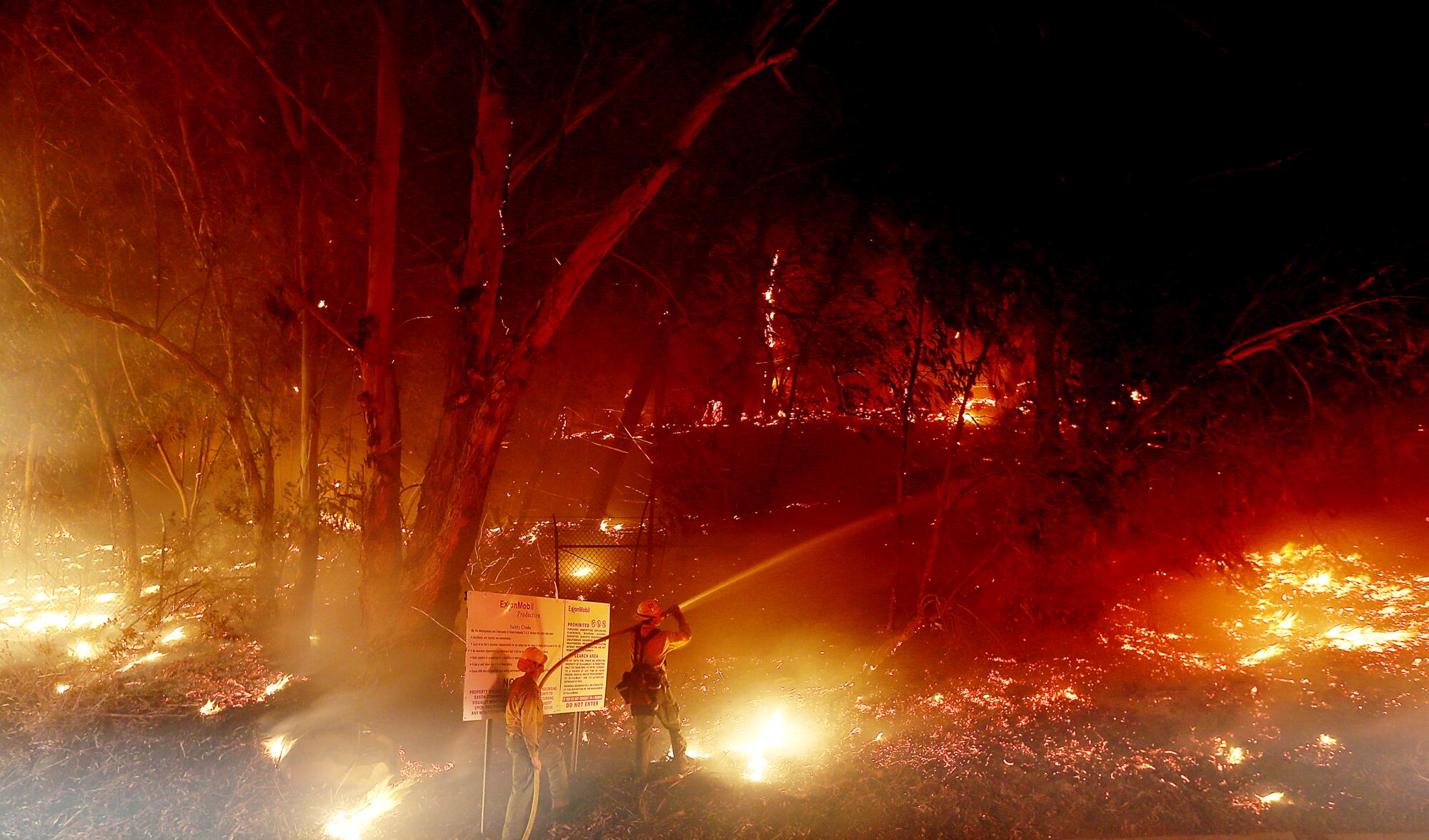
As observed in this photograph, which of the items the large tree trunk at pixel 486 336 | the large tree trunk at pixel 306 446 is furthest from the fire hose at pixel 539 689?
the large tree trunk at pixel 306 446

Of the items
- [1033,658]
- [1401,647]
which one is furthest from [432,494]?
[1401,647]

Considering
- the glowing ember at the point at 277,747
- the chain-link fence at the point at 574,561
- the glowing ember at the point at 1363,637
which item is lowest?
the glowing ember at the point at 277,747

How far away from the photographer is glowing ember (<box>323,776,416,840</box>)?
20.1 ft

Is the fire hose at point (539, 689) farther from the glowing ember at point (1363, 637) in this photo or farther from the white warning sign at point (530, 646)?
the glowing ember at point (1363, 637)

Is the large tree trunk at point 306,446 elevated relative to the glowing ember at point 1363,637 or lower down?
elevated

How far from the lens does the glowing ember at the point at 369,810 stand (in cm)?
613

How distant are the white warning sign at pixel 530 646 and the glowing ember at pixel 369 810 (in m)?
1.17

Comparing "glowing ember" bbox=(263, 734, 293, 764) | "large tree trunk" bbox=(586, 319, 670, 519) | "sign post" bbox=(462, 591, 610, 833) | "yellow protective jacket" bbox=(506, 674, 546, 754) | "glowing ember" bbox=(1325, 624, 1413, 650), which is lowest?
"glowing ember" bbox=(263, 734, 293, 764)

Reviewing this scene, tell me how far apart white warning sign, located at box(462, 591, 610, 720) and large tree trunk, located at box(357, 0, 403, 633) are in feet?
7.63

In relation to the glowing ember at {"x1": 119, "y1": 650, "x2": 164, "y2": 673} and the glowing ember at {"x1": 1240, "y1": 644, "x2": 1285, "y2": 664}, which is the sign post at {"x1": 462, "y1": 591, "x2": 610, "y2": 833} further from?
the glowing ember at {"x1": 1240, "y1": 644, "x2": 1285, "y2": 664}

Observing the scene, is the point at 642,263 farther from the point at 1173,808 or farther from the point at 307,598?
the point at 1173,808

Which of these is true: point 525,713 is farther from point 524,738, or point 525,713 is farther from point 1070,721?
point 1070,721

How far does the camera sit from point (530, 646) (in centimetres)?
624

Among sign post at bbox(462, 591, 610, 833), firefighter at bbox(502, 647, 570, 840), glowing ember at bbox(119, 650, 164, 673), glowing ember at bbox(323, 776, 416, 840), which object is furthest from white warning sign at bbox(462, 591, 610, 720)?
glowing ember at bbox(119, 650, 164, 673)
